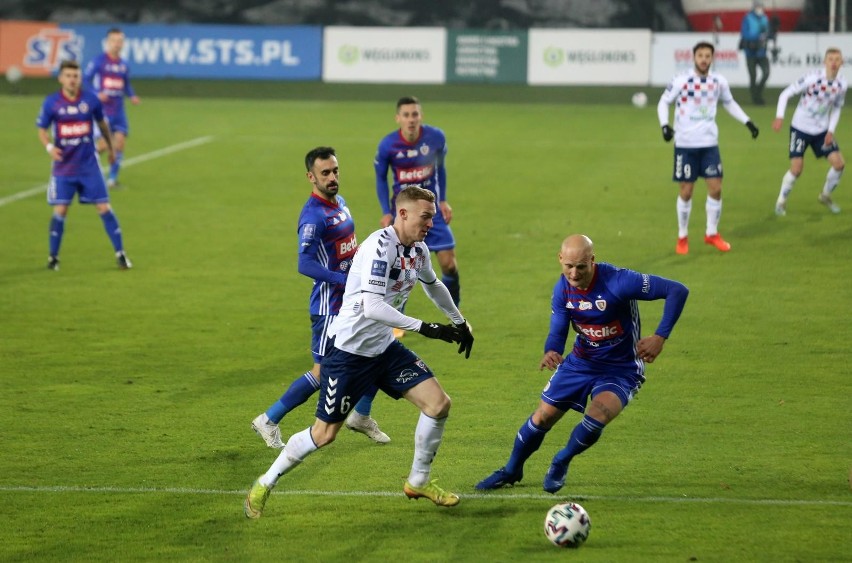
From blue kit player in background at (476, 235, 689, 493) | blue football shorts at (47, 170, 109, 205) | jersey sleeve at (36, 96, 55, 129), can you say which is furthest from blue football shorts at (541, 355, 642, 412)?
jersey sleeve at (36, 96, 55, 129)

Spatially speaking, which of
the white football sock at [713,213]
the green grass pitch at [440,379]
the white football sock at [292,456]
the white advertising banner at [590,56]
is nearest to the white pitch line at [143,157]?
the green grass pitch at [440,379]

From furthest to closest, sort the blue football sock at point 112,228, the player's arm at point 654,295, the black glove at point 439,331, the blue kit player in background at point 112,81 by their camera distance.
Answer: the blue kit player in background at point 112,81 → the blue football sock at point 112,228 → the player's arm at point 654,295 → the black glove at point 439,331

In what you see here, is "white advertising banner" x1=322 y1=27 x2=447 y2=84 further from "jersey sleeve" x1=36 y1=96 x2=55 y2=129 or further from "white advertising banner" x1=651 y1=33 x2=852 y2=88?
"jersey sleeve" x1=36 y1=96 x2=55 y2=129

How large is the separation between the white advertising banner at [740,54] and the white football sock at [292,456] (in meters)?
27.7

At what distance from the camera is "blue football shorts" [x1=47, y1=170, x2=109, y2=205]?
602 inches

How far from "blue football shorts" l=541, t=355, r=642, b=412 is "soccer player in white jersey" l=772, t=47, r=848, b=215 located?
10.7 metres

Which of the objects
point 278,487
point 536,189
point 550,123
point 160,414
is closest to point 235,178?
point 536,189

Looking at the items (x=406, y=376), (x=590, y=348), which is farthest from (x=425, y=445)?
(x=590, y=348)

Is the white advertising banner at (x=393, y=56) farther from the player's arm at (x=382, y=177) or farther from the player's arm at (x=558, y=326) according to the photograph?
the player's arm at (x=558, y=326)

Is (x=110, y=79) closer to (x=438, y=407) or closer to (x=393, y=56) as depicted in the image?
(x=393, y=56)

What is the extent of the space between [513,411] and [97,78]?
15.3 meters

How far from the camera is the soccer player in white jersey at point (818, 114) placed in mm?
17609

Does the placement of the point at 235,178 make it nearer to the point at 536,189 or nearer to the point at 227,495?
the point at 536,189

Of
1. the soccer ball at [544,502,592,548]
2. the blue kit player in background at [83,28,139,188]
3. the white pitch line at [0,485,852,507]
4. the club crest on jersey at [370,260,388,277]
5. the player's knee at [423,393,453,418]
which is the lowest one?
the white pitch line at [0,485,852,507]
